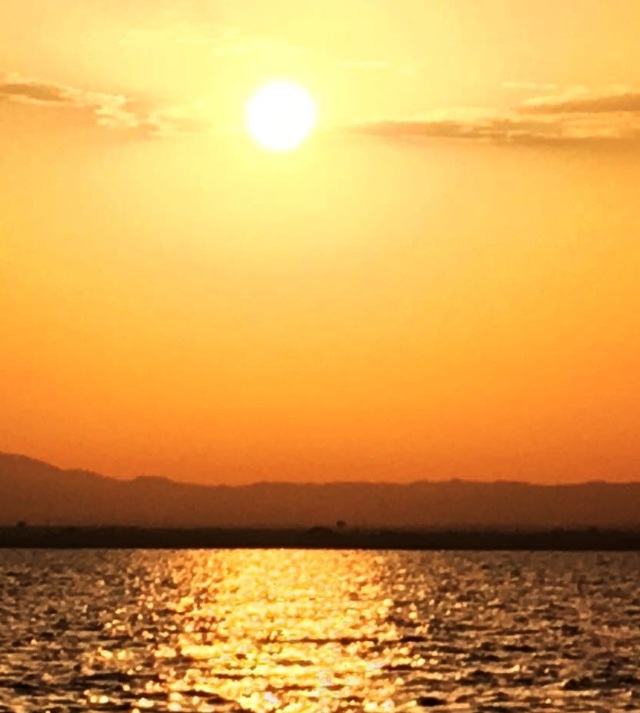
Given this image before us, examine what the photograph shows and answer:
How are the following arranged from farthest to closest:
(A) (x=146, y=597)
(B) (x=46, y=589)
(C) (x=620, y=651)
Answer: (B) (x=46, y=589) < (A) (x=146, y=597) < (C) (x=620, y=651)

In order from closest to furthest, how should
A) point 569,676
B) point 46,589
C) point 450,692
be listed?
point 450,692
point 569,676
point 46,589

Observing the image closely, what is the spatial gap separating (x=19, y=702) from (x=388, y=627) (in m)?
54.3

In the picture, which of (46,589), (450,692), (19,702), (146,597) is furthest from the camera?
(46,589)

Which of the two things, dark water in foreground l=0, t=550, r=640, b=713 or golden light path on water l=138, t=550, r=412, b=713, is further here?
golden light path on water l=138, t=550, r=412, b=713

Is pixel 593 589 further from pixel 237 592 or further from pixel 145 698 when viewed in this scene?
pixel 145 698

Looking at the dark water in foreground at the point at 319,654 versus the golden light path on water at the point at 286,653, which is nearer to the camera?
the dark water in foreground at the point at 319,654

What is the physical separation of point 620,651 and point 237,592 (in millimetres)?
94156

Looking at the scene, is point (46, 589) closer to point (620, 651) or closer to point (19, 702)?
point (620, 651)

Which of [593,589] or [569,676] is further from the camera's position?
→ [593,589]

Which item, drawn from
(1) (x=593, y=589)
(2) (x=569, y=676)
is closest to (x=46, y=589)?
(1) (x=593, y=589)

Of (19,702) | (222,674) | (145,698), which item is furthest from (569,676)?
(19,702)

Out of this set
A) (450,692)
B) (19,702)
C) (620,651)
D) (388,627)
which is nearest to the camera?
(19,702)

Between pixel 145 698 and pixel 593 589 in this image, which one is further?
pixel 593 589

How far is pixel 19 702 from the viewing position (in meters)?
69.5
